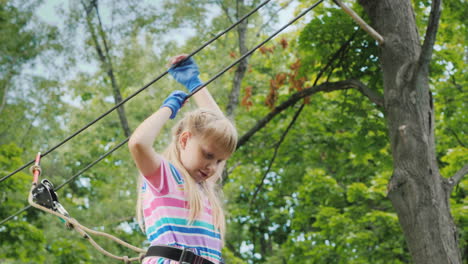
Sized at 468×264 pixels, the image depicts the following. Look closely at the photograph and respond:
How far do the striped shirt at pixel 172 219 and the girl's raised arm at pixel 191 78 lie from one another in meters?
0.65

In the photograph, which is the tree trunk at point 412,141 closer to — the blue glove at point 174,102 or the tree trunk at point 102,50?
the blue glove at point 174,102

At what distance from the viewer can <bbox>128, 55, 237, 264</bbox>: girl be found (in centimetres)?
191

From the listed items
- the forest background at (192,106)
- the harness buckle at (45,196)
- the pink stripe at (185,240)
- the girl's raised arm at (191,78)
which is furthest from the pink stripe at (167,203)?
the forest background at (192,106)

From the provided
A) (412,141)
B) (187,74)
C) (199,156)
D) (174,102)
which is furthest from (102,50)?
(199,156)

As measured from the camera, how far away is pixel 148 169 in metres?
1.91

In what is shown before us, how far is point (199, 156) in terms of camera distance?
2.05m

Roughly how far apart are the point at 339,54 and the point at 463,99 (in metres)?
2.65

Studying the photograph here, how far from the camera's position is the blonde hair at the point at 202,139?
201cm

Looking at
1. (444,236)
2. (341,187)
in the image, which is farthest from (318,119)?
(444,236)

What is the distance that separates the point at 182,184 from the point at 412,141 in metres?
2.15

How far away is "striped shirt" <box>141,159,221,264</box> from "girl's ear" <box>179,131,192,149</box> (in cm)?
11

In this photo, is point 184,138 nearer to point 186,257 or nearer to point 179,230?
point 179,230

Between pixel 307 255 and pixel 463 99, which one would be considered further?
pixel 307 255

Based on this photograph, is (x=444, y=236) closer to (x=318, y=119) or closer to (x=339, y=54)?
(x=339, y=54)
